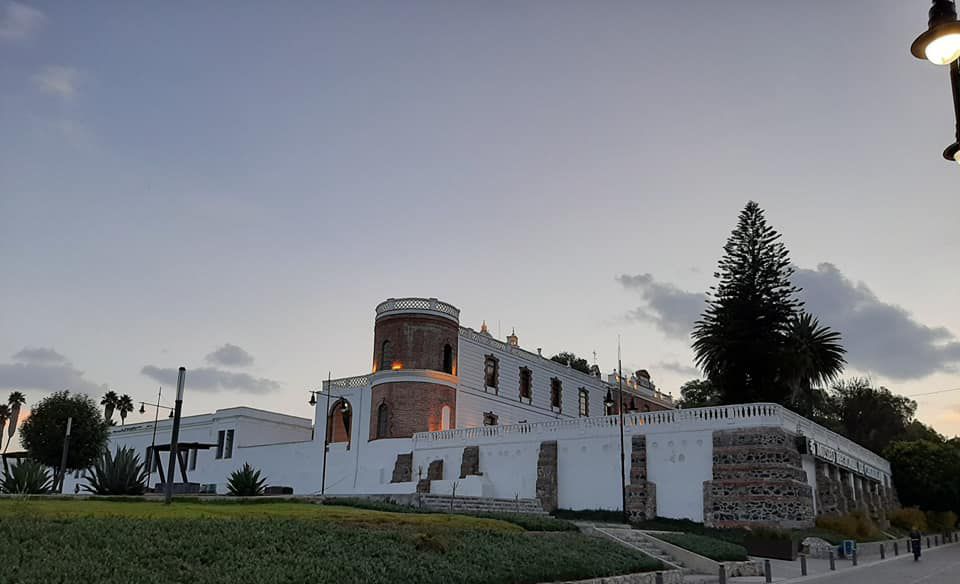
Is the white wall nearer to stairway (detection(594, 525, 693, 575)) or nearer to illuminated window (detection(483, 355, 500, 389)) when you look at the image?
stairway (detection(594, 525, 693, 575))

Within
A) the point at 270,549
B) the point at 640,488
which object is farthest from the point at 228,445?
the point at 270,549

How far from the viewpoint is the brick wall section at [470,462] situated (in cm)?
3650

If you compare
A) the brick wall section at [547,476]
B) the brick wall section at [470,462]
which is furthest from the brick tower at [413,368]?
the brick wall section at [547,476]

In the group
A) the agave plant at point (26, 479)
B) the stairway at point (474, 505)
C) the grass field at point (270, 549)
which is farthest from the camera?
the stairway at point (474, 505)

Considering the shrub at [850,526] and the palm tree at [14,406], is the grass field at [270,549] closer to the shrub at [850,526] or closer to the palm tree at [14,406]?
the shrub at [850,526]

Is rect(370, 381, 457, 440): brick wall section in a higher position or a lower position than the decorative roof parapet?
lower

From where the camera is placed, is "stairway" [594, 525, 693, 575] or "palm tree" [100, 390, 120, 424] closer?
"stairway" [594, 525, 693, 575]

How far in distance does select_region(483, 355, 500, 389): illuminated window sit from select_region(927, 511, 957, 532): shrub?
1053 inches

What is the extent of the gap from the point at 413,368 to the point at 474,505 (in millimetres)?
14181

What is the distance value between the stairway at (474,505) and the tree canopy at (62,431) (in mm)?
22884

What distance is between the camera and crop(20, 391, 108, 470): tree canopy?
39750 mm

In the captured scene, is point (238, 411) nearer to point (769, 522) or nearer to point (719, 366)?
point (719, 366)

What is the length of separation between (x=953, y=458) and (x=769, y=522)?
87.5ft

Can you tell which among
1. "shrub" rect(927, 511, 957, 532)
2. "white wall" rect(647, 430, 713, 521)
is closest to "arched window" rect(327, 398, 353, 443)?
"white wall" rect(647, 430, 713, 521)
